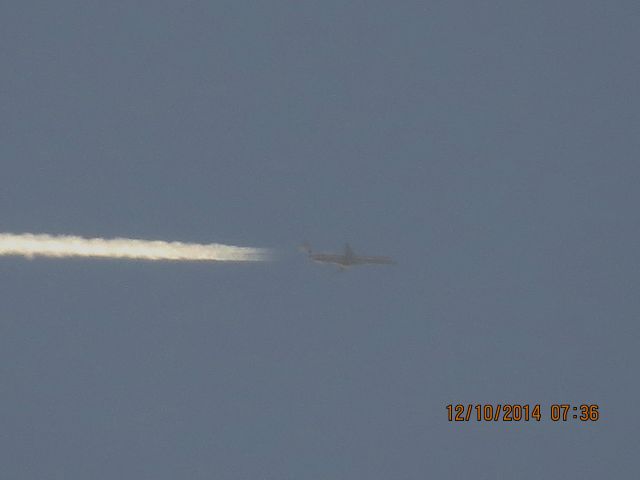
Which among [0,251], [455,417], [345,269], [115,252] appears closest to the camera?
[0,251]

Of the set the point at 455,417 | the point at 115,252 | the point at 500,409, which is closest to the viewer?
the point at 115,252

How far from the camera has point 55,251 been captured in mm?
107188

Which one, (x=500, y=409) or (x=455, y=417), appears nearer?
(x=455, y=417)

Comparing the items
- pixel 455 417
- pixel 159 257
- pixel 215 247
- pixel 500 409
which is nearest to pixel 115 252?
pixel 159 257

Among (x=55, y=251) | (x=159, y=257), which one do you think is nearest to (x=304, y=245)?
(x=159, y=257)

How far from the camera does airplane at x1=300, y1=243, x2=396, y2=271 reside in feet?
390

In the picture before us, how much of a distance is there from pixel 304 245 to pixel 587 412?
60348 millimetres

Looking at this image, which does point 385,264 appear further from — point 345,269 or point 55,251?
point 55,251

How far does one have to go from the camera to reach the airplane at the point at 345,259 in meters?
119

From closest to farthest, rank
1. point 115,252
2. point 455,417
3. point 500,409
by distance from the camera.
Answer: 1. point 115,252
2. point 455,417
3. point 500,409

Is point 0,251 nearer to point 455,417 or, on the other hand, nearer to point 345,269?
point 345,269

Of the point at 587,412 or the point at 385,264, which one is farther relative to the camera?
the point at 587,412

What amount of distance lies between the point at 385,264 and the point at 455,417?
36.3 metres

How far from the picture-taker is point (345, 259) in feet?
392
